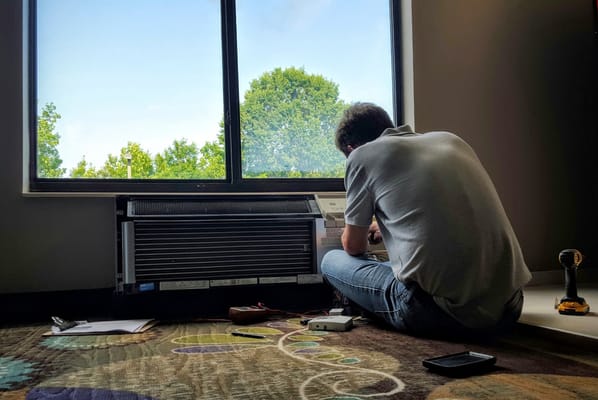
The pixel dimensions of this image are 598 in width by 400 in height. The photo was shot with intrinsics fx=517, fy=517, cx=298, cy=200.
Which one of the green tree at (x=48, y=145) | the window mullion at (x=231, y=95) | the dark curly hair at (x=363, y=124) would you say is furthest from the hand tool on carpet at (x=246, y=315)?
the green tree at (x=48, y=145)

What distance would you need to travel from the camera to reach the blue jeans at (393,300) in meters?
1.54

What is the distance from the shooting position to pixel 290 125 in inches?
111

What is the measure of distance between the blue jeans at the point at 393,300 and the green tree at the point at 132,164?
1.16 m

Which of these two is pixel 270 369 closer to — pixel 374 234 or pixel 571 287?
pixel 374 234

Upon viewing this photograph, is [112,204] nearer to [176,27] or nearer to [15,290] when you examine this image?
[15,290]

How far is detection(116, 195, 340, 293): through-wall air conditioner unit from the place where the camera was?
7.18ft

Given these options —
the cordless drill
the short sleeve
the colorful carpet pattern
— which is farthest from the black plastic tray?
the cordless drill

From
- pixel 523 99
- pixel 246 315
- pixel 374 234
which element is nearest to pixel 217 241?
pixel 246 315

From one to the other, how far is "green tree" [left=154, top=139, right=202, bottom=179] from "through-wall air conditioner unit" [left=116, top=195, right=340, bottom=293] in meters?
0.33

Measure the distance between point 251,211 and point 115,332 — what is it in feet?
2.61

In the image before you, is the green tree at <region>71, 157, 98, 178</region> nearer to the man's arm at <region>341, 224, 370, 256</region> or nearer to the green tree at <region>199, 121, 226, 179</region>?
the green tree at <region>199, 121, 226, 179</region>

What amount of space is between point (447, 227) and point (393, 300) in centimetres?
32

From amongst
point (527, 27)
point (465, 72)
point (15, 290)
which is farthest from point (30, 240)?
point (527, 27)

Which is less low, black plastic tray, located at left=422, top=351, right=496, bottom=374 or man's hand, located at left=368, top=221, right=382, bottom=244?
man's hand, located at left=368, top=221, right=382, bottom=244
